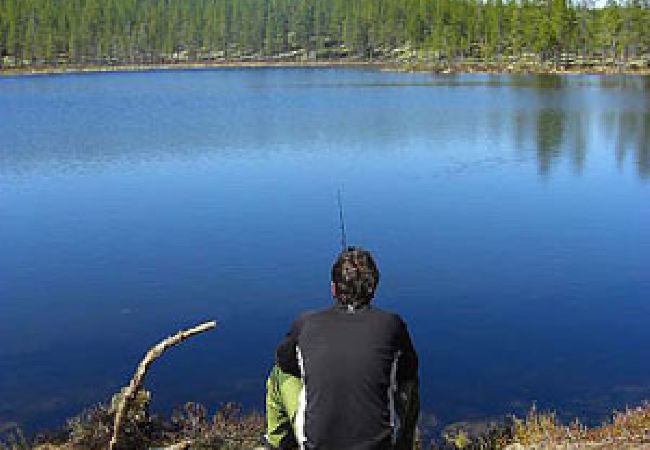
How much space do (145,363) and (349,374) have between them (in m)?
3.67

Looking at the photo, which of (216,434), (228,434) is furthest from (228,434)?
(216,434)

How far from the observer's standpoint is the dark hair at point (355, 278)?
15.9 feet

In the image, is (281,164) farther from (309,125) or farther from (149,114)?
(149,114)

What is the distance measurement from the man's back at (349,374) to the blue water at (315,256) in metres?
7.64

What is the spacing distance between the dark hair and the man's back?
7 centimetres

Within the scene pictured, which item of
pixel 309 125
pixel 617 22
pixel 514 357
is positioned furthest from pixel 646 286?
pixel 617 22

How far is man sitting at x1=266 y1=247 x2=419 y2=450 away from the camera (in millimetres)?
4730

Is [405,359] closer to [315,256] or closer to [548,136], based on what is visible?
[315,256]

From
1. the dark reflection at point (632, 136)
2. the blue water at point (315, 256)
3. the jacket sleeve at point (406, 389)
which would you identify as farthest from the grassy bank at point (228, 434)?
the dark reflection at point (632, 136)

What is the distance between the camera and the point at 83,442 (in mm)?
9703

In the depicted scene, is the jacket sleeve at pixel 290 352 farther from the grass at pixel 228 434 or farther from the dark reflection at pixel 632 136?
the dark reflection at pixel 632 136

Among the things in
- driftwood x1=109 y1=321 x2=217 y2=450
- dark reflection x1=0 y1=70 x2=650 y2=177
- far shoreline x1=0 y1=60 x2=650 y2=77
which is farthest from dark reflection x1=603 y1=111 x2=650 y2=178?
far shoreline x1=0 y1=60 x2=650 y2=77

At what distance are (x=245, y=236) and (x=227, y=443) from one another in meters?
13.3

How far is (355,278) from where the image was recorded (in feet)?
15.9
